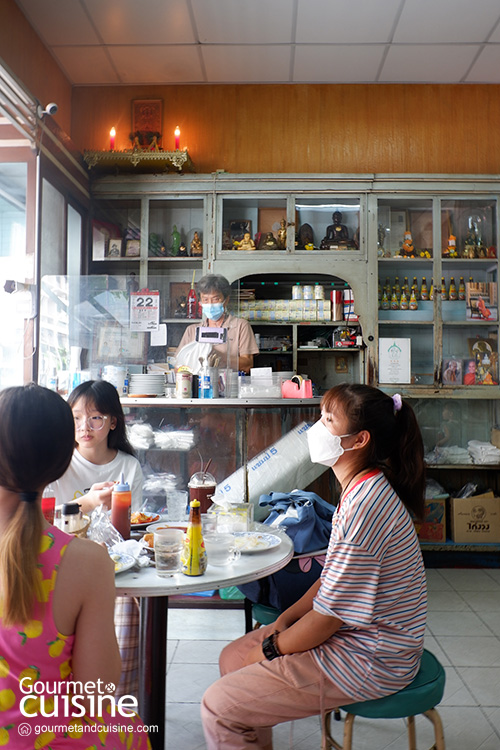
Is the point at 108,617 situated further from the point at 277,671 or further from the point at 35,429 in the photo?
the point at 277,671

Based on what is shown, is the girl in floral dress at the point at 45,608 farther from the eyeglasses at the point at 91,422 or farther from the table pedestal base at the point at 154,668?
the eyeglasses at the point at 91,422

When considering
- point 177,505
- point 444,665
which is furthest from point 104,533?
point 444,665

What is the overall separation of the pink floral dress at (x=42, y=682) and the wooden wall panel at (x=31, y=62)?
3410 millimetres

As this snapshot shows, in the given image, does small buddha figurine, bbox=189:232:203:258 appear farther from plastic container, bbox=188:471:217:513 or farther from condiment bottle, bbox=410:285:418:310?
plastic container, bbox=188:471:217:513

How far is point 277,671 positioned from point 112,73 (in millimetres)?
4554

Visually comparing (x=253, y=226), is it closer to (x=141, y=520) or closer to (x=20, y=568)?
(x=141, y=520)

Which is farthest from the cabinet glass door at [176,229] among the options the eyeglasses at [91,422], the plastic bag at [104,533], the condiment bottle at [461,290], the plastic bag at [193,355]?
the plastic bag at [104,533]

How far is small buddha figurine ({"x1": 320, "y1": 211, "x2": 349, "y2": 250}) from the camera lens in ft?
14.7

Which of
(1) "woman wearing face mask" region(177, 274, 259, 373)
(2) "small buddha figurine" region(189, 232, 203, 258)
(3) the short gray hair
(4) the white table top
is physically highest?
(2) "small buddha figurine" region(189, 232, 203, 258)

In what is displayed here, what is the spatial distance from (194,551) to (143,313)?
89.8 inches

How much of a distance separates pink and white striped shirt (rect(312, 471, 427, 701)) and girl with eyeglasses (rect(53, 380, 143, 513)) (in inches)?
43.7

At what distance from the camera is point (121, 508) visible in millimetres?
1701

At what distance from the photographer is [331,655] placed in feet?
4.64

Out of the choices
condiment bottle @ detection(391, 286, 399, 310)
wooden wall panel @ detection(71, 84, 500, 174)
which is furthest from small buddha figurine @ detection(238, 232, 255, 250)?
condiment bottle @ detection(391, 286, 399, 310)
